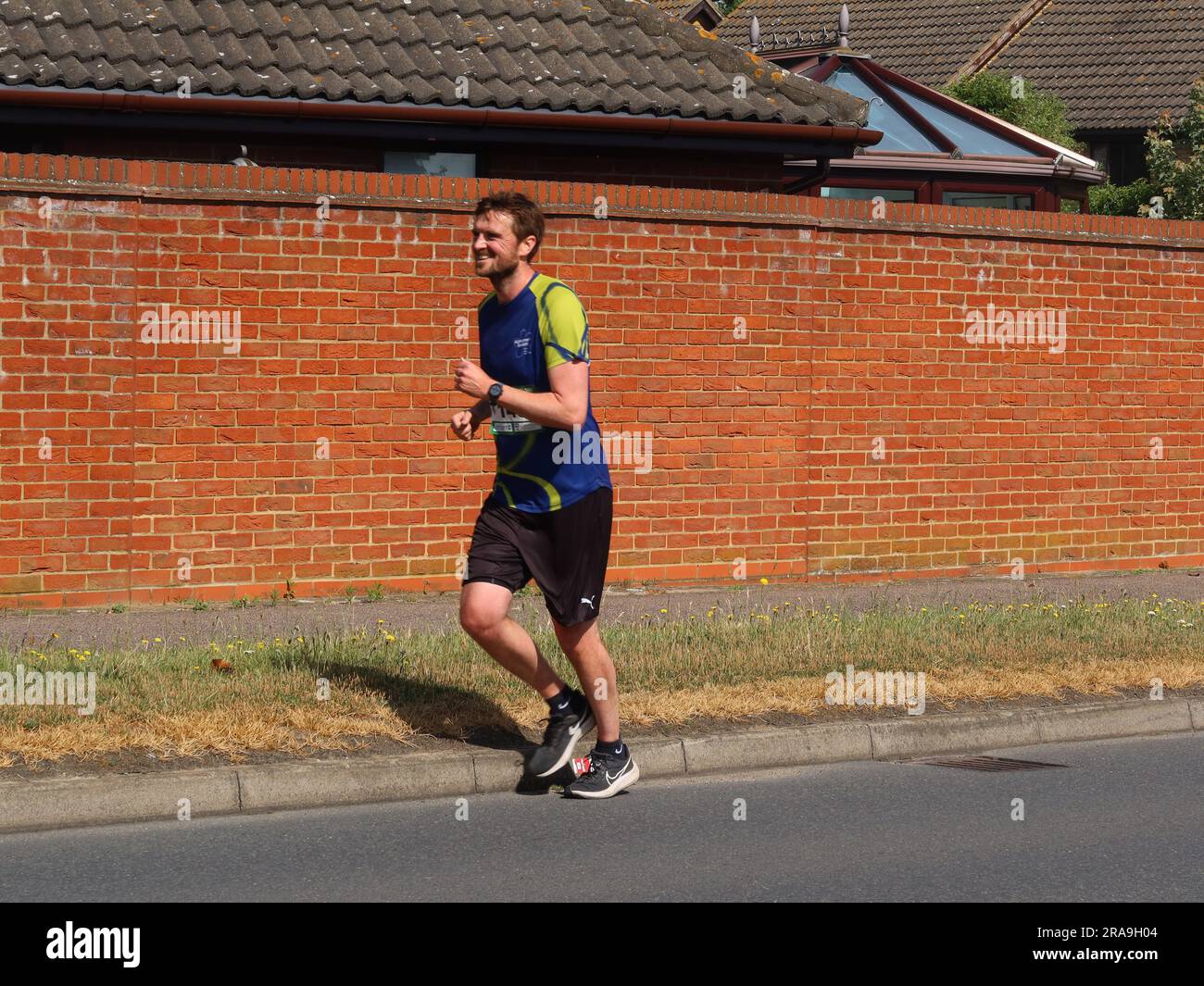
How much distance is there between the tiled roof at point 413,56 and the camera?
13.0m

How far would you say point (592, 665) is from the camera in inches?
276

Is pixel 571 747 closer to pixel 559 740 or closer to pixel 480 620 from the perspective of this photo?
pixel 559 740

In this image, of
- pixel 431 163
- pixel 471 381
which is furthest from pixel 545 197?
pixel 471 381

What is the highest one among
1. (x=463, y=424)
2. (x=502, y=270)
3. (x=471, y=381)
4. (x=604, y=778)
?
(x=502, y=270)

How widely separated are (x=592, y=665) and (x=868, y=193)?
15.1 metres

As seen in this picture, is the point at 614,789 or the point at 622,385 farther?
the point at 622,385

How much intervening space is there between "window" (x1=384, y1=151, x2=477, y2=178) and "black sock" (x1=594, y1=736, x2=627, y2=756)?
7824 millimetres

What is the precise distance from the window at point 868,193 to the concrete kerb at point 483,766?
12.6m

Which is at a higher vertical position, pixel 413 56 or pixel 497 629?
pixel 413 56

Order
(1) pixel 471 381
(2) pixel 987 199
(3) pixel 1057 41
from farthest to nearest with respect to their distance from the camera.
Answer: (3) pixel 1057 41, (2) pixel 987 199, (1) pixel 471 381

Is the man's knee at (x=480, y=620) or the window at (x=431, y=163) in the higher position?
the window at (x=431, y=163)

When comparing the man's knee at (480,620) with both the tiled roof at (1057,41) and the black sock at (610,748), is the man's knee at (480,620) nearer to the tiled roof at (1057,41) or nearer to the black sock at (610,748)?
the black sock at (610,748)

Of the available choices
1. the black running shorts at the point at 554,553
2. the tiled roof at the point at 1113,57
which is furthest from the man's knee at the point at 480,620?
the tiled roof at the point at 1113,57

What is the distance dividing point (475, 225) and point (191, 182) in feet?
14.5
